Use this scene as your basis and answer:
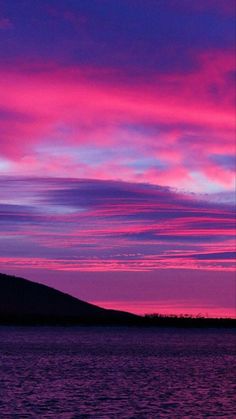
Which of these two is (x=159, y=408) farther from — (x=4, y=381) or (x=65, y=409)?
(x=4, y=381)

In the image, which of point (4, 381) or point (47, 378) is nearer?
point (4, 381)

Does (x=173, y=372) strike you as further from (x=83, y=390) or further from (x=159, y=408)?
(x=159, y=408)

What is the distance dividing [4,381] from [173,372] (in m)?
20.6

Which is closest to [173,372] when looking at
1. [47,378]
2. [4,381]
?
[47,378]

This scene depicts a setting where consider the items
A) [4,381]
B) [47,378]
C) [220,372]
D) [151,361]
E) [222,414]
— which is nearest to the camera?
[222,414]

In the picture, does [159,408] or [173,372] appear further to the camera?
[173,372]

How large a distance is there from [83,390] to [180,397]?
23.8ft

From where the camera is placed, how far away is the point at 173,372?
276 ft

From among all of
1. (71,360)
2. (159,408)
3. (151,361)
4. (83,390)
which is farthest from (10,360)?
(159,408)

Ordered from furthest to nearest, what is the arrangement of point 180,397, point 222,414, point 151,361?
point 151,361 → point 180,397 → point 222,414

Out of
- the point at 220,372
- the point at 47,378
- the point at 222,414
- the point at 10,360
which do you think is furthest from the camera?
the point at 10,360

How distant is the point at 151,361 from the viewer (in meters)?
102

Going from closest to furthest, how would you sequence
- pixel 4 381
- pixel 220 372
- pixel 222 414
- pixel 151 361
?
pixel 222 414, pixel 4 381, pixel 220 372, pixel 151 361

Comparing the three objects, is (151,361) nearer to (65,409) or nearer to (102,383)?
(102,383)
